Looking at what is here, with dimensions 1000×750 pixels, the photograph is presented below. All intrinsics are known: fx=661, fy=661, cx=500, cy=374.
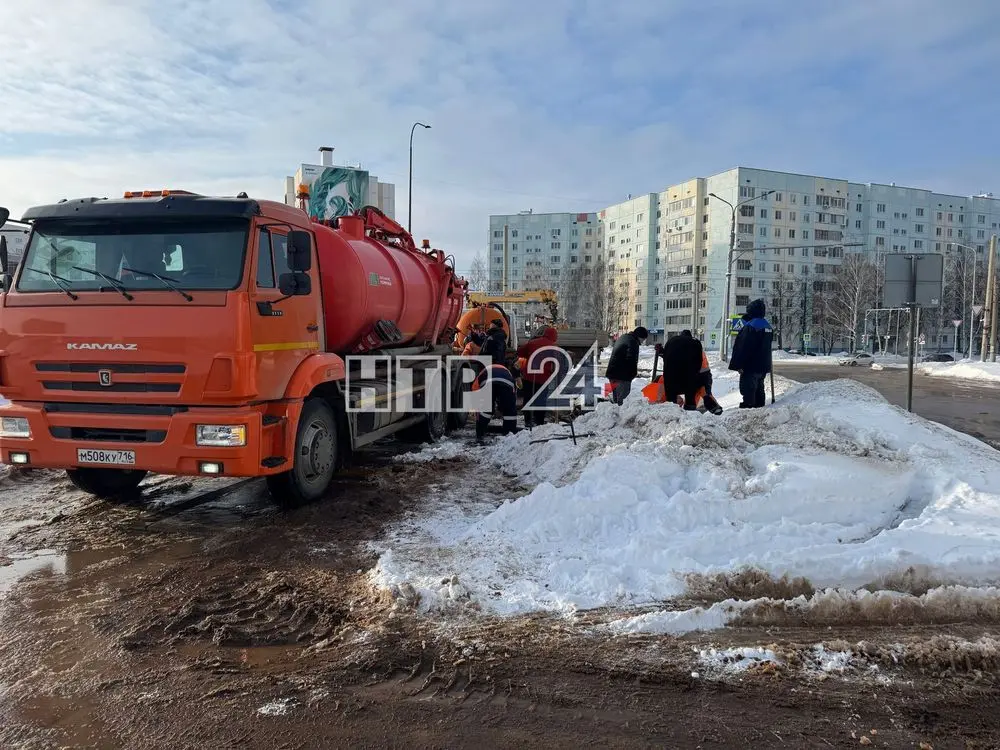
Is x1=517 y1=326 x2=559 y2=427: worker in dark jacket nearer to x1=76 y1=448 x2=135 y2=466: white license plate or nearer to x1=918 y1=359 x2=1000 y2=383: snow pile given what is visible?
x1=76 y1=448 x2=135 y2=466: white license plate

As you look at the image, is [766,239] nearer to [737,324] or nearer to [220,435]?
[737,324]

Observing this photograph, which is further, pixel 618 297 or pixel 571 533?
pixel 618 297

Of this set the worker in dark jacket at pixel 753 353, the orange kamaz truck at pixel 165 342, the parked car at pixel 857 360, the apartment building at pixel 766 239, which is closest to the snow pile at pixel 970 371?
the parked car at pixel 857 360

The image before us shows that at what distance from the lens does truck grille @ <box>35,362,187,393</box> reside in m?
5.33

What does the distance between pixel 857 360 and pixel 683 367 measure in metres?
49.2

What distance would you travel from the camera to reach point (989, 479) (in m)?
5.91

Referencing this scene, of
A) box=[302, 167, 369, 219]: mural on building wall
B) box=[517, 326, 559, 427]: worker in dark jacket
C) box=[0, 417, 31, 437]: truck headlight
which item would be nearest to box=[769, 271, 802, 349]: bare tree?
box=[302, 167, 369, 219]: mural on building wall

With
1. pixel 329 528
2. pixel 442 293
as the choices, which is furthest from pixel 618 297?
pixel 329 528

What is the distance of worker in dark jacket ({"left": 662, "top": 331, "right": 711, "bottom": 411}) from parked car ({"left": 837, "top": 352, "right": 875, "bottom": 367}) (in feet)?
130

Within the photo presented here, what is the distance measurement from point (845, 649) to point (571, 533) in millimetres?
2148

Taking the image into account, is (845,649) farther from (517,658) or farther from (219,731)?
(219,731)

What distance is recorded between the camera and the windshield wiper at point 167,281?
17.7 feet

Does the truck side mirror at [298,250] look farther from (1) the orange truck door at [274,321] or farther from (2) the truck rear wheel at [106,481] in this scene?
(2) the truck rear wheel at [106,481]

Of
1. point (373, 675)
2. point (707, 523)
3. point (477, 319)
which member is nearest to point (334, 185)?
point (477, 319)
